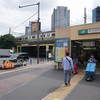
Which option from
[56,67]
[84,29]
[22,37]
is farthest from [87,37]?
[22,37]

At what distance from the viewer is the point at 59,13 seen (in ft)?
152

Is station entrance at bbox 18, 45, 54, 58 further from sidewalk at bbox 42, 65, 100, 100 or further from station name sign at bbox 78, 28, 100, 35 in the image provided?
sidewalk at bbox 42, 65, 100, 100

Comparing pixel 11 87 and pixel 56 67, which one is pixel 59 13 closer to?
pixel 56 67

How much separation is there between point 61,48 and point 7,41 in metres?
50.8

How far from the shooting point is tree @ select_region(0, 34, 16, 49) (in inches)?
2758

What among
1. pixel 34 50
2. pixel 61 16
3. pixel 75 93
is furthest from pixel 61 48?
pixel 34 50

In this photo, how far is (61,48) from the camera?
68.9 feet

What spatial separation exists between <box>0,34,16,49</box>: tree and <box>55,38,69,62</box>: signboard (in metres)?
49.8

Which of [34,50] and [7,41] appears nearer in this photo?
[34,50]

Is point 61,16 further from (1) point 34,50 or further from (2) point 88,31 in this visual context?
(2) point 88,31

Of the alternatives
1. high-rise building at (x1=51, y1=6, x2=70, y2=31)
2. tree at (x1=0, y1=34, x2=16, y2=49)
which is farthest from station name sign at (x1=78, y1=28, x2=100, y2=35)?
tree at (x1=0, y1=34, x2=16, y2=49)

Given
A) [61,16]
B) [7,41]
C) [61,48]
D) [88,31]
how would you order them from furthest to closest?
[7,41] < [61,16] < [61,48] < [88,31]

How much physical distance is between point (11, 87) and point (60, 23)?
104 ft

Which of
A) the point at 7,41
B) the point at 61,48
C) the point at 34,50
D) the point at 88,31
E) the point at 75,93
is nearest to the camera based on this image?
the point at 75,93
